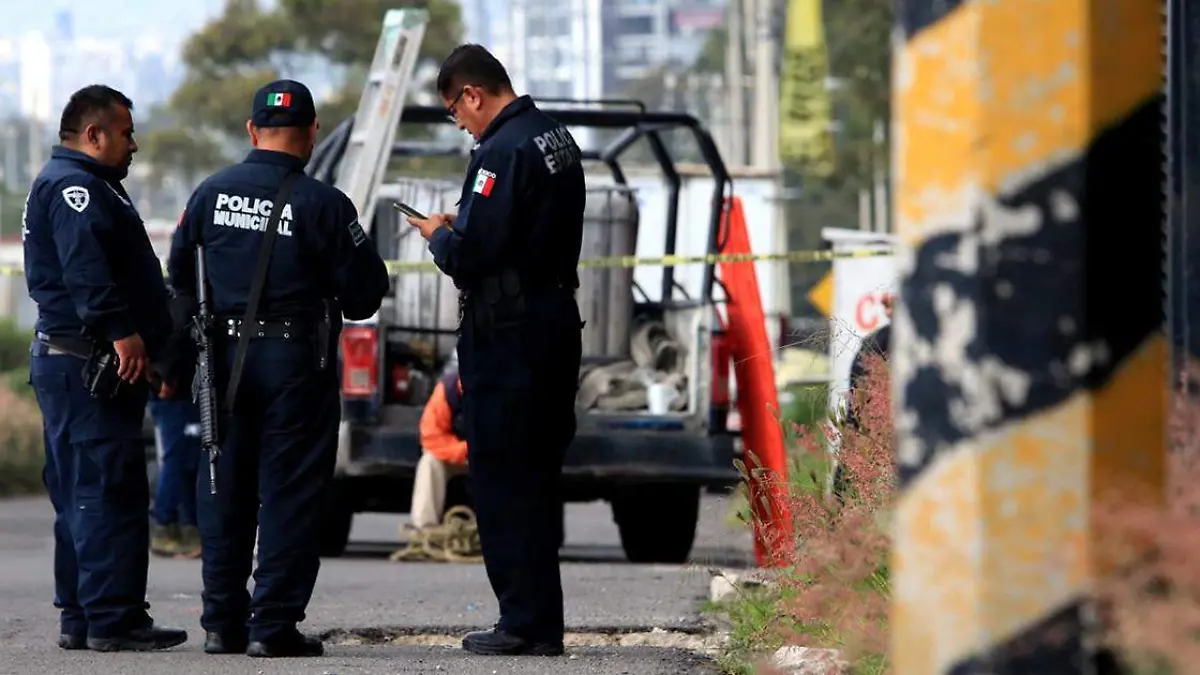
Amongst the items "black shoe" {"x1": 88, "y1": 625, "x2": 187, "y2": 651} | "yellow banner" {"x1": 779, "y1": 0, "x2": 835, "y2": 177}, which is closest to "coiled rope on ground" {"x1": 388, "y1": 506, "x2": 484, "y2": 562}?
"black shoe" {"x1": 88, "y1": 625, "x2": 187, "y2": 651}

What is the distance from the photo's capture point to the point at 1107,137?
334cm

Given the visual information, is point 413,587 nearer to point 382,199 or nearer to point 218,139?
point 382,199

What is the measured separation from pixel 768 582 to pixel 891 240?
10.1 metres

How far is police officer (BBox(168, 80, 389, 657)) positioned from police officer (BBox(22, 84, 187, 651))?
271 millimetres

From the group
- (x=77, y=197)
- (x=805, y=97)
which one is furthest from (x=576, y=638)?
(x=805, y=97)

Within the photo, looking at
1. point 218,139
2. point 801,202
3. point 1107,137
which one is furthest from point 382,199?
point 801,202

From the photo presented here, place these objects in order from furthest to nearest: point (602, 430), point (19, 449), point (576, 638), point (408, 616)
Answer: point (19, 449) → point (602, 430) → point (408, 616) → point (576, 638)

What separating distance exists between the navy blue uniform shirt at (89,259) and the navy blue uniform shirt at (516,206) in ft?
3.36

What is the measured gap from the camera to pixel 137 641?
23.5 feet

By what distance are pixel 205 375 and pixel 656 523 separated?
5.55m

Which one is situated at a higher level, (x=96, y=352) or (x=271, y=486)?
(x=96, y=352)

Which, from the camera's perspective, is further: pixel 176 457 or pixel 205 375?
pixel 176 457

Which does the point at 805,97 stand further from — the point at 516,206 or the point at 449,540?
the point at 516,206

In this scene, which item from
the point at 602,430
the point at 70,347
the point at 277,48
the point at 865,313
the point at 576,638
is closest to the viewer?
the point at 70,347
